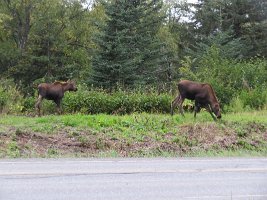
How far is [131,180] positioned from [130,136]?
831cm

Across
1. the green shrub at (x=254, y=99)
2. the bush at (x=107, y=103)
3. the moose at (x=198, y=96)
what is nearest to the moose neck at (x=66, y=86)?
the bush at (x=107, y=103)

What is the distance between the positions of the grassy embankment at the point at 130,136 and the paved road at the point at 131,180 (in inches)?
122

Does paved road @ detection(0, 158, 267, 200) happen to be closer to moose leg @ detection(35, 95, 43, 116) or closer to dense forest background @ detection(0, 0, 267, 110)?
moose leg @ detection(35, 95, 43, 116)

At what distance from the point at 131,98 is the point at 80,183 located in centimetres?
1449

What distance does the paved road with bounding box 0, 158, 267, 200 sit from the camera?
28.7 ft

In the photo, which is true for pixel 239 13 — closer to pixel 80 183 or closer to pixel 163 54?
pixel 163 54

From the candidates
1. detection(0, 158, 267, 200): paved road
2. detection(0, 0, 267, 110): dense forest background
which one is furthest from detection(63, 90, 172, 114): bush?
detection(0, 0, 267, 110): dense forest background

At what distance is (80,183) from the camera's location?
9930 millimetres

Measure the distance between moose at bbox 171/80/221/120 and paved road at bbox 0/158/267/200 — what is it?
9030mm

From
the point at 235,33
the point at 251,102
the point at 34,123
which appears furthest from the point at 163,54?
the point at 34,123

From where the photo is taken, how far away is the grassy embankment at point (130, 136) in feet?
55.7

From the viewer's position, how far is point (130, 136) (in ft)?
61.4

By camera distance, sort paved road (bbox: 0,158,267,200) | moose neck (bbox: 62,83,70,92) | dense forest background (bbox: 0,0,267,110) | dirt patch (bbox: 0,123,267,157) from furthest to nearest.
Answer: dense forest background (bbox: 0,0,267,110) → moose neck (bbox: 62,83,70,92) → dirt patch (bbox: 0,123,267,157) → paved road (bbox: 0,158,267,200)

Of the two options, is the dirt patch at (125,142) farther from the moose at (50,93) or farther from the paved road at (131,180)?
the moose at (50,93)
